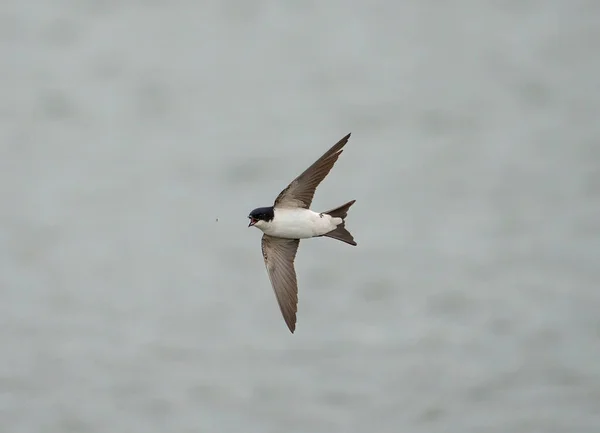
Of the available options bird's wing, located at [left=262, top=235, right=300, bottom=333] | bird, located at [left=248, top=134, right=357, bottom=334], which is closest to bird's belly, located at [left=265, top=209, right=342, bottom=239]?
bird, located at [left=248, top=134, right=357, bottom=334]

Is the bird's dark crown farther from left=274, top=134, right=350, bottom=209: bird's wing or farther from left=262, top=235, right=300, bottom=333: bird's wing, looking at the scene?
left=262, top=235, right=300, bottom=333: bird's wing

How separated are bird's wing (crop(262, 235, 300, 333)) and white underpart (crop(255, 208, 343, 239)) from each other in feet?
1.49

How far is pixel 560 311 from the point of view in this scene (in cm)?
1448

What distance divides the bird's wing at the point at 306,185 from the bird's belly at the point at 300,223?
5cm

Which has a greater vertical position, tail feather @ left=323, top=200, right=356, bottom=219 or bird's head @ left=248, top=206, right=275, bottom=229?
tail feather @ left=323, top=200, right=356, bottom=219

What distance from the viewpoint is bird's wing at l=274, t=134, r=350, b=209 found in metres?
7.68

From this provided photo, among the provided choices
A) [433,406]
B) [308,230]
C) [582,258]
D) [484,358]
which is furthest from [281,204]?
[582,258]

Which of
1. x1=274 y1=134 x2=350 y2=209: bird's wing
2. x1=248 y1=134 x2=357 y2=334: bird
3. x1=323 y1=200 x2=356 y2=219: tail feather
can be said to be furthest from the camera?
x1=323 y1=200 x2=356 y2=219: tail feather

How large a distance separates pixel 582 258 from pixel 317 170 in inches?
322

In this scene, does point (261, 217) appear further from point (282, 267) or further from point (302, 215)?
point (282, 267)

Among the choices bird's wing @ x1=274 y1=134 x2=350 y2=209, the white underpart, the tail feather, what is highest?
bird's wing @ x1=274 y1=134 x2=350 y2=209

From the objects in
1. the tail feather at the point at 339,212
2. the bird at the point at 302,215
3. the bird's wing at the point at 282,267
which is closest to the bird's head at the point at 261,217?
the bird at the point at 302,215

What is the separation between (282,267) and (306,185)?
736mm

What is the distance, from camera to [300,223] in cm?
787
